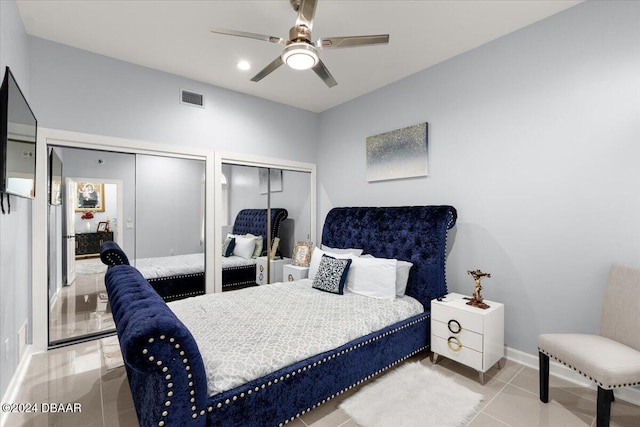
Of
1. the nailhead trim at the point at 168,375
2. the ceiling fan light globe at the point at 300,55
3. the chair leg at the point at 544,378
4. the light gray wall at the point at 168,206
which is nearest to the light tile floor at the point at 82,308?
the light gray wall at the point at 168,206

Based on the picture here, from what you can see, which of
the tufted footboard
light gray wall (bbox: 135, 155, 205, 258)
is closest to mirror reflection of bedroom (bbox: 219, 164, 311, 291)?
light gray wall (bbox: 135, 155, 205, 258)

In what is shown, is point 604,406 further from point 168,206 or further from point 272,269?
point 168,206

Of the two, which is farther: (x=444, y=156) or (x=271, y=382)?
(x=444, y=156)

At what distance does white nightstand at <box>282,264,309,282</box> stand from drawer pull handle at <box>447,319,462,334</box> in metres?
1.91

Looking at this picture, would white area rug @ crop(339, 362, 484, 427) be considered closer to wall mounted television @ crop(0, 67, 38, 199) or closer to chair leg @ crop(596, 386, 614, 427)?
chair leg @ crop(596, 386, 614, 427)

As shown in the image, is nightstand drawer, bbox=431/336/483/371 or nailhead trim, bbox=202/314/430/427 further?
nightstand drawer, bbox=431/336/483/371

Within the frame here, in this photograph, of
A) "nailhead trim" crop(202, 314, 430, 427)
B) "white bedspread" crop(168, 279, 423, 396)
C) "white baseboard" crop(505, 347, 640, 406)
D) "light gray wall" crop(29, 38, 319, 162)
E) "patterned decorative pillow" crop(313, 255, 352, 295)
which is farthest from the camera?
"patterned decorative pillow" crop(313, 255, 352, 295)

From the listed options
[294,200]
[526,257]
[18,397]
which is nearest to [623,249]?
[526,257]

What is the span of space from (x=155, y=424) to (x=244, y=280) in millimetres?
2725

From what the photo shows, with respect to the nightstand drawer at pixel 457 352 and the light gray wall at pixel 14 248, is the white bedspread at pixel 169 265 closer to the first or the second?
the light gray wall at pixel 14 248

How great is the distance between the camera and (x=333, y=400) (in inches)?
82.6

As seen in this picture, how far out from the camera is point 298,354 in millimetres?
1792

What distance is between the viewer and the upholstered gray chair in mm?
1626

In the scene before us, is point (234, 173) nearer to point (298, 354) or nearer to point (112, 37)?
point (112, 37)
